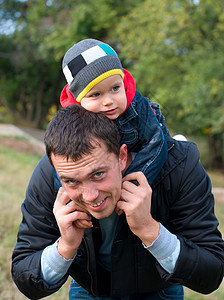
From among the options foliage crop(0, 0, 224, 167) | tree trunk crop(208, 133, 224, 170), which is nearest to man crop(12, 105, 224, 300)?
foliage crop(0, 0, 224, 167)

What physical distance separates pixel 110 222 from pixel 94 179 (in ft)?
1.61

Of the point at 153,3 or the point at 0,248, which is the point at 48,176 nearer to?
the point at 0,248

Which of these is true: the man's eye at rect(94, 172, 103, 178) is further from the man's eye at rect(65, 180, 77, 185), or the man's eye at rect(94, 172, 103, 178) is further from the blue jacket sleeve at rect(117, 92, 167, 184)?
the blue jacket sleeve at rect(117, 92, 167, 184)

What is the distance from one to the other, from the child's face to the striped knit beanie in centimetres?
3

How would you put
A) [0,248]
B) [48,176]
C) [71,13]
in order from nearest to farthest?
[48,176] → [0,248] → [71,13]

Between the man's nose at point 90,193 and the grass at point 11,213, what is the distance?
1.91 m

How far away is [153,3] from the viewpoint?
1371 centimetres

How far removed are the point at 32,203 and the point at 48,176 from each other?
18cm

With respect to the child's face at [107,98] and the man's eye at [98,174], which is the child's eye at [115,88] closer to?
the child's face at [107,98]

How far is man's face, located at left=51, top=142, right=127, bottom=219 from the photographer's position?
1.67 meters

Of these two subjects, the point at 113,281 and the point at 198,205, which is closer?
the point at 198,205

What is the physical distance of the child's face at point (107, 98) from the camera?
6.54 ft

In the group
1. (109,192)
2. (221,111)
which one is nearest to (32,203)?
(109,192)

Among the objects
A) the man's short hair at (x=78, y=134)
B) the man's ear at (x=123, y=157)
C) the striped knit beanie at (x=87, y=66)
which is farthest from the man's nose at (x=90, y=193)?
the striped knit beanie at (x=87, y=66)
